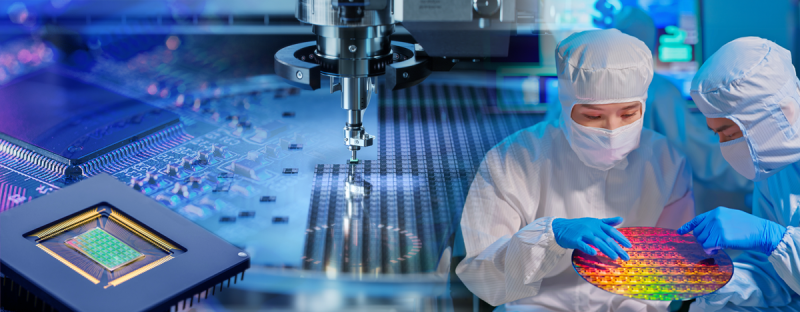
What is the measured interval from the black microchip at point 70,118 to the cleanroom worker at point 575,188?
2.56 ft

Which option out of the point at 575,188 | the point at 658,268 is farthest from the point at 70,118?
the point at 658,268

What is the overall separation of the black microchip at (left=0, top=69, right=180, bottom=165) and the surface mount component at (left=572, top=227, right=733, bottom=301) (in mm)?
998

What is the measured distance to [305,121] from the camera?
1577 mm

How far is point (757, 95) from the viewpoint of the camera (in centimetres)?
115

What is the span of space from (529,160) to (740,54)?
0.44 meters

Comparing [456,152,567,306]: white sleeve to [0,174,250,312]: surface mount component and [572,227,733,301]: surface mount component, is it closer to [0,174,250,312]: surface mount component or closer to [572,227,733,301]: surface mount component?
[572,227,733,301]: surface mount component

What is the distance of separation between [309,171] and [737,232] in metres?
0.83

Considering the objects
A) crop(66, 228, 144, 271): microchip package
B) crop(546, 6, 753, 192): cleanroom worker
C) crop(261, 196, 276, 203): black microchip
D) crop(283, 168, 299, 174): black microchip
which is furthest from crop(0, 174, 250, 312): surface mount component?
crop(546, 6, 753, 192): cleanroom worker

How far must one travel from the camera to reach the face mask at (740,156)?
121cm

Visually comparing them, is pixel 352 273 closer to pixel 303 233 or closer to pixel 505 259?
pixel 303 233

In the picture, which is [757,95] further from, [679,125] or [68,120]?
[68,120]

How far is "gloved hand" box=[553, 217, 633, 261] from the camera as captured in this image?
44.3 inches

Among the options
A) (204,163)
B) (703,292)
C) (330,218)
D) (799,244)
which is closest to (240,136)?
(204,163)

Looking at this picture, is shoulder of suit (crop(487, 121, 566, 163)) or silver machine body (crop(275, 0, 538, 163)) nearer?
silver machine body (crop(275, 0, 538, 163))
